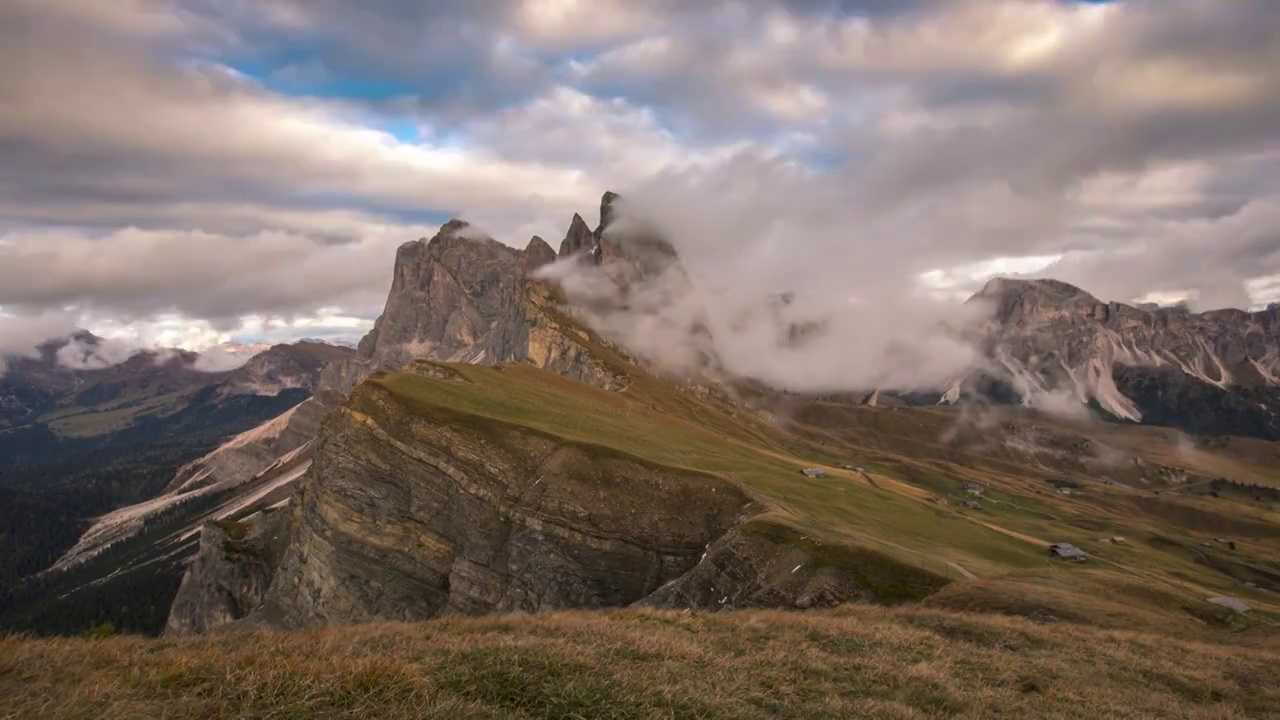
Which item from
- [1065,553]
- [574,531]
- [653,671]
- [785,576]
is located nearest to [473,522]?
[574,531]

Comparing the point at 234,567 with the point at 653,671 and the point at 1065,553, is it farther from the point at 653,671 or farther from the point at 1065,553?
the point at 1065,553

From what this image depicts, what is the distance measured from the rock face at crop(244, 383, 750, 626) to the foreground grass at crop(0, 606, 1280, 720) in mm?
36476

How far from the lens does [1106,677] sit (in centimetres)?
1977

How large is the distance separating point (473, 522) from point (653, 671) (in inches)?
2254

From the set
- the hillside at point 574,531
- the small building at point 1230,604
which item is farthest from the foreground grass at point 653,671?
the small building at point 1230,604

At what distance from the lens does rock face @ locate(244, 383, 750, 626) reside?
6122cm

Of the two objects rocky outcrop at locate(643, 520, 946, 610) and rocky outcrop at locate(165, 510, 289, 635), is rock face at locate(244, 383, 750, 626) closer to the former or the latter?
rocky outcrop at locate(643, 520, 946, 610)

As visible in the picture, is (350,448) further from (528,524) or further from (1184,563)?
(1184,563)

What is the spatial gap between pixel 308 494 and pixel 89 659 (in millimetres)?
76030

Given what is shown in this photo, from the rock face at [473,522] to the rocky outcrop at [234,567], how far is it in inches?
871

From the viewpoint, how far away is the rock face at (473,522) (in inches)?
2410

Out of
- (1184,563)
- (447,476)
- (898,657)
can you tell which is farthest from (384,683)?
(1184,563)

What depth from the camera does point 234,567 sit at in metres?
97.3

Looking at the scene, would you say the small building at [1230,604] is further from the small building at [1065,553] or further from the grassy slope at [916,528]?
the small building at [1065,553]
